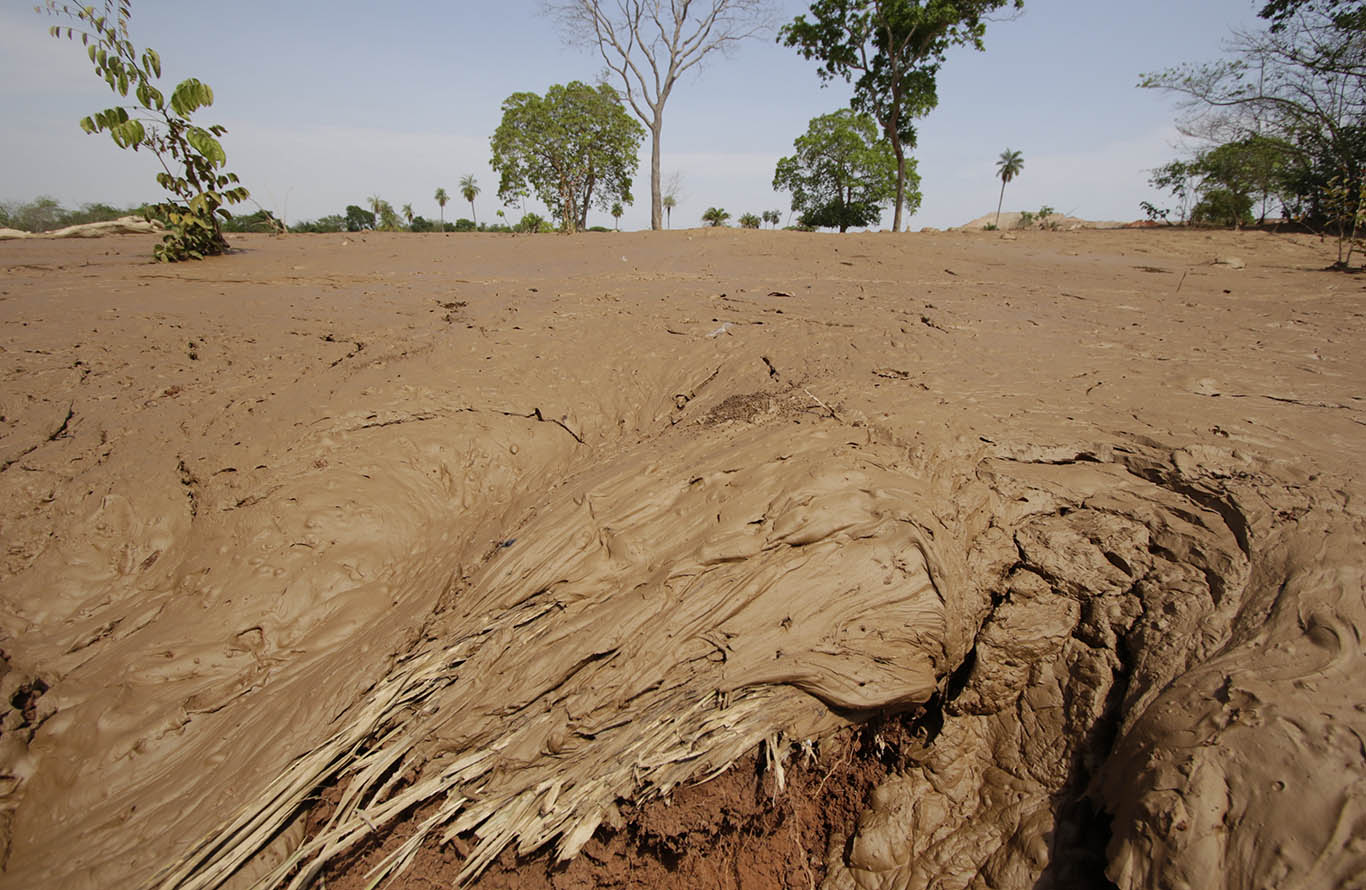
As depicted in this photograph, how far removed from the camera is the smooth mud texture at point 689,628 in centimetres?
171

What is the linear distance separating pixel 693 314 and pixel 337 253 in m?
4.98

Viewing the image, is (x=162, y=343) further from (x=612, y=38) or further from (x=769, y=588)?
(x=612, y=38)

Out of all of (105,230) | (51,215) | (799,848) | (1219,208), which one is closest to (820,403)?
(799,848)

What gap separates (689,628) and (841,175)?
27.6m

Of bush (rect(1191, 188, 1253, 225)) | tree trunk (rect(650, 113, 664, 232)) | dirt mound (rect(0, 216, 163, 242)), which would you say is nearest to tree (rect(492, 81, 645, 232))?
tree trunk (rect(650, 113, 664, 232))

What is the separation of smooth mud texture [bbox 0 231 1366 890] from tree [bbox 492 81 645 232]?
18.8 metres

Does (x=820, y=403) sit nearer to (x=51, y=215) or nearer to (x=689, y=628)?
(x=689, y=628)

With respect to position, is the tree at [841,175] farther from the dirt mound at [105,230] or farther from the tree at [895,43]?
the dirt mound at [105,230]

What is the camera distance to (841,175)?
25.7 m

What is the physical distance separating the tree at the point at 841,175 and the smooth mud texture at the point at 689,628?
24.0 meters

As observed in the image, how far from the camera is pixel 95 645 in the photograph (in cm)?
208

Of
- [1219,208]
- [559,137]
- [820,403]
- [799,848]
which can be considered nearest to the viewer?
[799,848]

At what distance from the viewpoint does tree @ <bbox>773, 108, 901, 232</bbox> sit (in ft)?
80.8

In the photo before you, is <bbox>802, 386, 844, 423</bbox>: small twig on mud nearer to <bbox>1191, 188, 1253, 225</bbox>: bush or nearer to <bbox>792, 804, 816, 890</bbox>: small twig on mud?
<bbox>792, 804, 816, 890</bbox>: small twig on mud
